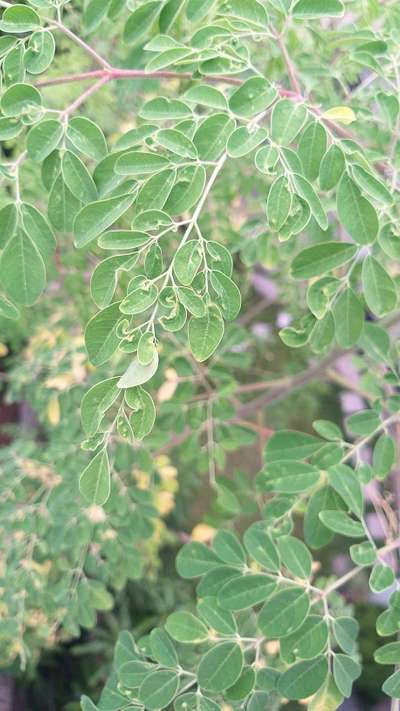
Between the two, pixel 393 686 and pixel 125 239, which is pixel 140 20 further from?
pixel 393 686

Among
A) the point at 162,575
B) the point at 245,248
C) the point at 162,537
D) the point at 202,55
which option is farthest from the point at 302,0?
the point at 162,575

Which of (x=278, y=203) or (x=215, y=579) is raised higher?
(x=278, y=203)

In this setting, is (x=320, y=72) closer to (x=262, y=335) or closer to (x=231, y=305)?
(x=231, y=305)

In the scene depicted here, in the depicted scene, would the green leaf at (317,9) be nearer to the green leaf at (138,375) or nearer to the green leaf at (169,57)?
the green leaf at (169,57)

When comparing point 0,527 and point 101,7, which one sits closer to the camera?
point 101,7

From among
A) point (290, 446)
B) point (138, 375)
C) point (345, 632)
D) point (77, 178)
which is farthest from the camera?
point (290, 446)

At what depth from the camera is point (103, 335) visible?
60 centimetres

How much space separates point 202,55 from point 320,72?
358 millimetres

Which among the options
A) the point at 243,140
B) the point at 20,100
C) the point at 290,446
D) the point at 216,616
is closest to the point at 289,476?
the point at 290,446

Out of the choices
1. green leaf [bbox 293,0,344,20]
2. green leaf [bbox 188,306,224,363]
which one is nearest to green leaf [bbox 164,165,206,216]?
green leaf [bbox 188,306,224,363]

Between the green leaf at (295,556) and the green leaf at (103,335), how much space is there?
0.35 metres

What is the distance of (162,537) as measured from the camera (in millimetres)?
1863

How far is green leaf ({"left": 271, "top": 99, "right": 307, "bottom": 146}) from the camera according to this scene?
650mm

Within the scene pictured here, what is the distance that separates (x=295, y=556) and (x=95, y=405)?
35 cm
